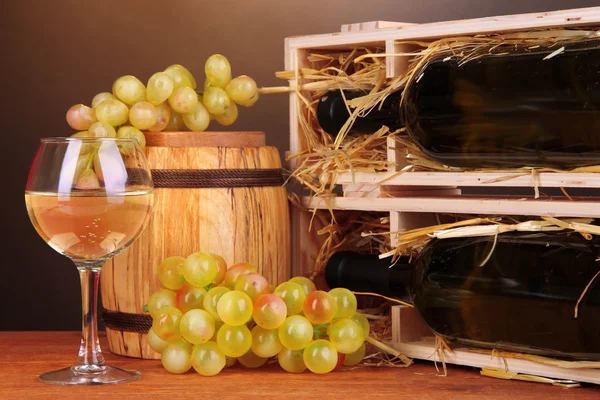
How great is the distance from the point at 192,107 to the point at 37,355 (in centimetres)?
43

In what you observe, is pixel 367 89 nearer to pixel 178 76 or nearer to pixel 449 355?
pixel 178 76

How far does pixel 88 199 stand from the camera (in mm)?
1201

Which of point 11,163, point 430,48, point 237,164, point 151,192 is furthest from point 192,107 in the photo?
point 11,163

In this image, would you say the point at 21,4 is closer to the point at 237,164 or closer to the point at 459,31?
the point at 237,164

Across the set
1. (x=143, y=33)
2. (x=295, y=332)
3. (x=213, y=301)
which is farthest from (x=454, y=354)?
(x=143, y=33)

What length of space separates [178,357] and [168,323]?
0.15ft

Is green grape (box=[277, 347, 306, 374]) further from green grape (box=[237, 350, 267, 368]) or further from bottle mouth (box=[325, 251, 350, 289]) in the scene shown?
bottle mouth (box=[325, 251, 350, 289])

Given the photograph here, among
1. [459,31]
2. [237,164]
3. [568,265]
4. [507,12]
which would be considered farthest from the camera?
[507,12]

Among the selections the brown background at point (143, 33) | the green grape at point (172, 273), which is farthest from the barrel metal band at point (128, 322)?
the brown background at point (143, 33)

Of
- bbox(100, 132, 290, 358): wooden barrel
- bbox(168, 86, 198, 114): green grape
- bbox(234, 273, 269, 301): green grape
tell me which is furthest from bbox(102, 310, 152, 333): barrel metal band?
bbox(168, 86, 198, 114): green grape

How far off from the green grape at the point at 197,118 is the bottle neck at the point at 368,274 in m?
0.29

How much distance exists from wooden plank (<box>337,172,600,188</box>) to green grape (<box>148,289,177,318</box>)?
324mm

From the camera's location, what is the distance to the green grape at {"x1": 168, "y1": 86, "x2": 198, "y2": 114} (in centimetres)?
147

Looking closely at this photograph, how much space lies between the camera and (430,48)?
137 cm
